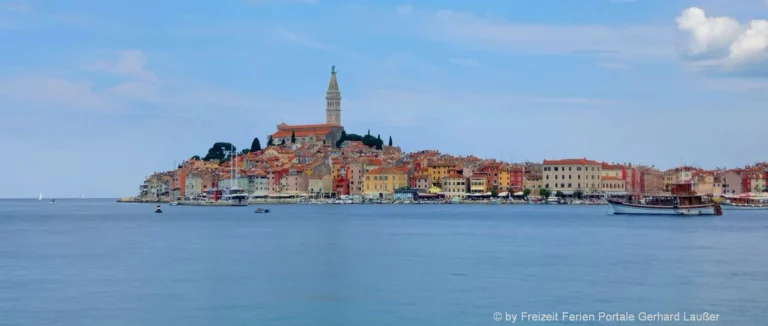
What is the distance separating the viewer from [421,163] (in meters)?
103

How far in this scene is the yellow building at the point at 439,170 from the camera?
3866 inches

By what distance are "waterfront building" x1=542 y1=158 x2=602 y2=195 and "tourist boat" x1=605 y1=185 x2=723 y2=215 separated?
110 ft

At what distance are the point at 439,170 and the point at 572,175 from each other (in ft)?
42.8

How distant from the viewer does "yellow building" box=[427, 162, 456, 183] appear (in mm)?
98188

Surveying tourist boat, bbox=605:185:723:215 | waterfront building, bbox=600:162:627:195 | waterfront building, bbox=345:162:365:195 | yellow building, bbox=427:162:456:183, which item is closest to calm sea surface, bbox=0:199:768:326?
tourist boat, bbox=605:185:723:215

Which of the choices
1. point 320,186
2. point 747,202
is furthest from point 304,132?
point 747,202

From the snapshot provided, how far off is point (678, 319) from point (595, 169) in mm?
78962

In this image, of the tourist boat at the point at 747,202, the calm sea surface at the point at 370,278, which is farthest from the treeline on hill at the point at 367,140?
the calm sea surface at the point at 370,278

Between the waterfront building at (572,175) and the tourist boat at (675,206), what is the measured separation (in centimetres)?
3358

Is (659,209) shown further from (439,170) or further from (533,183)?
(439,170)

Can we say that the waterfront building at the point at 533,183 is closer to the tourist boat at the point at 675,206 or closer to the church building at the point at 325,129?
the church building at the point at 325,129

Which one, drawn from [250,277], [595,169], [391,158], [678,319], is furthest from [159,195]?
[678,319]

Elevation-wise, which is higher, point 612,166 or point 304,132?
point 304,132

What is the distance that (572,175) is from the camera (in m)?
94.0
